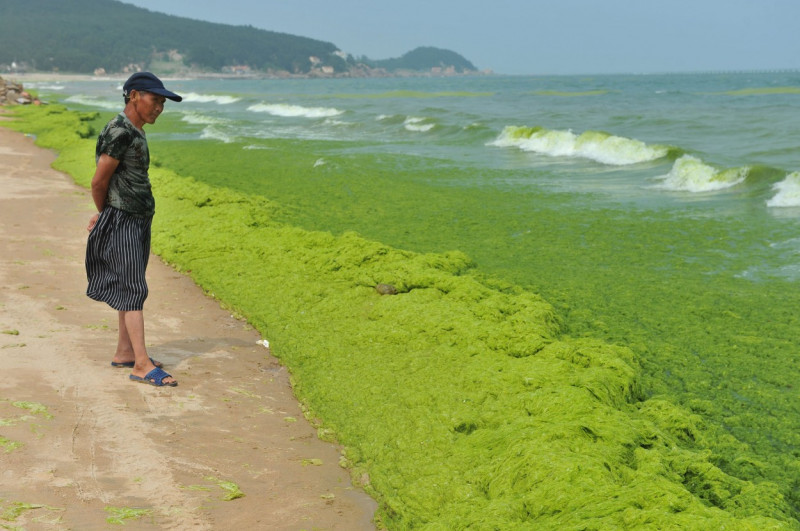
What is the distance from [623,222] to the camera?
392 inches

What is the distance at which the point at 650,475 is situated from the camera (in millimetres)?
3424

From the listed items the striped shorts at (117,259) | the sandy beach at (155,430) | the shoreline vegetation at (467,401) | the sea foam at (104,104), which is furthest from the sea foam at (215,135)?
Result: the striped shorts at (117,259)

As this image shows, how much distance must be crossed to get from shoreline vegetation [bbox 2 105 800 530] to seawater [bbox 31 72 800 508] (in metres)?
0.44

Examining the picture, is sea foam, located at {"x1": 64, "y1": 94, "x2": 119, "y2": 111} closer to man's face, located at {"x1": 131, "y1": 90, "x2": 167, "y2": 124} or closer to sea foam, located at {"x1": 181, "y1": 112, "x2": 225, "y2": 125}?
sea foam, located at {"x1": 181, "y1": 112, "x2": 225, "y2": 125}

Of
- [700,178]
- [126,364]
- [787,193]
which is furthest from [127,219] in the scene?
[700,178]

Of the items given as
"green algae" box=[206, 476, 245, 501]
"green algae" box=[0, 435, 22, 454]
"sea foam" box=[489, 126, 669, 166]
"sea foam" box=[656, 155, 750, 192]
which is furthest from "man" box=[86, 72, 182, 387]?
"sea foam" box=[489, 126, 669, 166]

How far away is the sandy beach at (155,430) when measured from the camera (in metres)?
3.25

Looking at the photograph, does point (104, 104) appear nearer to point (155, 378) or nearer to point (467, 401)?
point (155, 378)

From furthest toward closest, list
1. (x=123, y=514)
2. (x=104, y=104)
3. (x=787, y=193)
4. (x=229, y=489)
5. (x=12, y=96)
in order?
1. (x=104, y=104)
2. (x=12, y=96)
3. (x=787, y=193)
4. (x=229, y=489)
5. (x=123, y=514)

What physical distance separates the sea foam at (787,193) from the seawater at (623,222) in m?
0.03

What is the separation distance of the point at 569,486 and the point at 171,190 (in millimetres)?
9149

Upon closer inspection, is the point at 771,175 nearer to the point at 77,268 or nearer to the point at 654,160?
the point at 654,160

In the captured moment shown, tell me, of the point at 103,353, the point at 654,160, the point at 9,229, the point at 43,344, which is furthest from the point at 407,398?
the point at 654,160

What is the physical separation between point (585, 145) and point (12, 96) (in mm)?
26419
